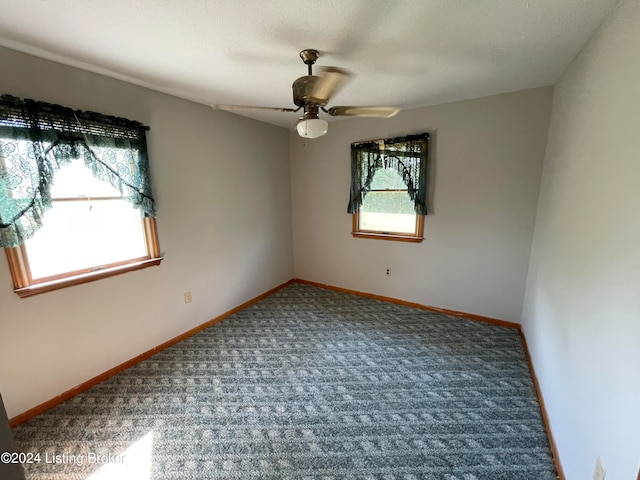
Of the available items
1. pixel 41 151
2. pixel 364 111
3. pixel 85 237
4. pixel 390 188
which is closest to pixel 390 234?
pixel 390 188

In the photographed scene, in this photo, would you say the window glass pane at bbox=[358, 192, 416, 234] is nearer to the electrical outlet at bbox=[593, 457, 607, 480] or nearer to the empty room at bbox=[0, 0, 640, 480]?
the empty room at bbox=[0, 0, 640, 480]

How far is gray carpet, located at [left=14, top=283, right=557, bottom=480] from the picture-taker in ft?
4.80

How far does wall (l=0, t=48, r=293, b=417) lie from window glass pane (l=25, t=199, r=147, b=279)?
168 mm

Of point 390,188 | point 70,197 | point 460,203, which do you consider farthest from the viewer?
point 390,188

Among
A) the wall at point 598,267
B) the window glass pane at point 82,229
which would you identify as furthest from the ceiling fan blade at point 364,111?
the window glass pane at point 82,229

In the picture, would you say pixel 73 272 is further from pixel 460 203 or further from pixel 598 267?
pixel 460 203

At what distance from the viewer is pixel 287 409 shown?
1842mm

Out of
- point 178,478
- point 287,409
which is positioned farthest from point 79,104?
point 287,409

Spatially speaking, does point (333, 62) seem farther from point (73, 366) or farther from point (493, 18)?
point (73, 366)

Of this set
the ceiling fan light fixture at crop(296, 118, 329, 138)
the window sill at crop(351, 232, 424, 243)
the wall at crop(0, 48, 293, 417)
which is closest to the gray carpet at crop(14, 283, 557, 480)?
the wall at crop(0, 48, 293, 417)

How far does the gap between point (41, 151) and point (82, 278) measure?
888 millimetres

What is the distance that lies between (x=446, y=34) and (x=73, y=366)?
332 cm

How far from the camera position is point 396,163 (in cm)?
315

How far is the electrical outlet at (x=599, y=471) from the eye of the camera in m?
1.04
